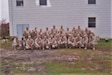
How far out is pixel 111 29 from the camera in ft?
62.4

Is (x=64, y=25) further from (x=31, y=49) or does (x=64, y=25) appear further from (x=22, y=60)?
(x=22, y=60)

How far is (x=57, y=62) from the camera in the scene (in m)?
11.4

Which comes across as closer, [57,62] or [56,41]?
[57,62]

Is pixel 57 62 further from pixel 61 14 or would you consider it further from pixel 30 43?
pixel 61 14

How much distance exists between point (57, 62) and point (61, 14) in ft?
27.8

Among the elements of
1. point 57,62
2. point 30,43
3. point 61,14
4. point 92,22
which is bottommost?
point 57,62

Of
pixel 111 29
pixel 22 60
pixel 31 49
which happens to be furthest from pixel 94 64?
pixel 111 29

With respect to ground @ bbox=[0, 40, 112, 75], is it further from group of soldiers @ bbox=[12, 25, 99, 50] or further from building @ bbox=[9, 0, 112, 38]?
building @ bbox=[9, 0, 112, 38]

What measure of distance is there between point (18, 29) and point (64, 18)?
11.4 ft

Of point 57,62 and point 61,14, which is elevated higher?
point 61,14

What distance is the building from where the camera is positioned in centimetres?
1912

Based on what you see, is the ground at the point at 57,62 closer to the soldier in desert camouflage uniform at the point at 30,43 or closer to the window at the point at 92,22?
the soldier in desert camouflage uniform at the point at 30,43

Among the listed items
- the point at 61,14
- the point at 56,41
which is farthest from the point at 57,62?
the point at 61,14

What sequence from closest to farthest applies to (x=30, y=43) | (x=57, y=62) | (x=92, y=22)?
(x=57, y=62), (x=30, y=43), (x=92, y=22)
